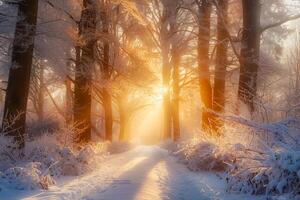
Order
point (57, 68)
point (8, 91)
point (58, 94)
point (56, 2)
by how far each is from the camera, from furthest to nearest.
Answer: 1. point (58, 94)
2. point (57, 68)
3. point (56, 2)
4. point (8, 91)

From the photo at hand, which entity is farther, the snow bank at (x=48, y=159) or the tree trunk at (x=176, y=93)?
the tree trunk at (x=176, y=93)

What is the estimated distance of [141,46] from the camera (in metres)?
26.2

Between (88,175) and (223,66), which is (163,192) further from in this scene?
(223,66)

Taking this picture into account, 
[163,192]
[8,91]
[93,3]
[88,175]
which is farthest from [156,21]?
[163,192]

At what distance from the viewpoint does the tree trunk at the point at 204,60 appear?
17.0 meters

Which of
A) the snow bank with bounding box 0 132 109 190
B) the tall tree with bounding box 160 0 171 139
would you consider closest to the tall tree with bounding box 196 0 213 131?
the tall tree with bounding box 160 0 171 139

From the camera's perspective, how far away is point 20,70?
12.5 metres

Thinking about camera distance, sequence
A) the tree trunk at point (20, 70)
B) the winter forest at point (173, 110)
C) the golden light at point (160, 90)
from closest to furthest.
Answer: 1. the winter forest at point (173, 110)
2. the tree trunk at point (20, 70)
3. the golden light at point (160, 90)

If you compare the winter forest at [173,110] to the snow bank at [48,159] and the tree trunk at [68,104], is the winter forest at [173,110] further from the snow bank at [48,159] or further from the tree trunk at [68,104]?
the tree trunk at [68,104]

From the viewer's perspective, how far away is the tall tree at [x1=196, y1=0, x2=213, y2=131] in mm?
16969

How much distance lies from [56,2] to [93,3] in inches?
166

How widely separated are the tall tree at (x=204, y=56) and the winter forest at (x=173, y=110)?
0.04 m

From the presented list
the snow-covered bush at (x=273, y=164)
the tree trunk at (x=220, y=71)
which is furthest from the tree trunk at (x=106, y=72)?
the snow-covered bush at (x=273, y=164)

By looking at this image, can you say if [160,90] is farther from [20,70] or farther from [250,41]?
[20,70]
